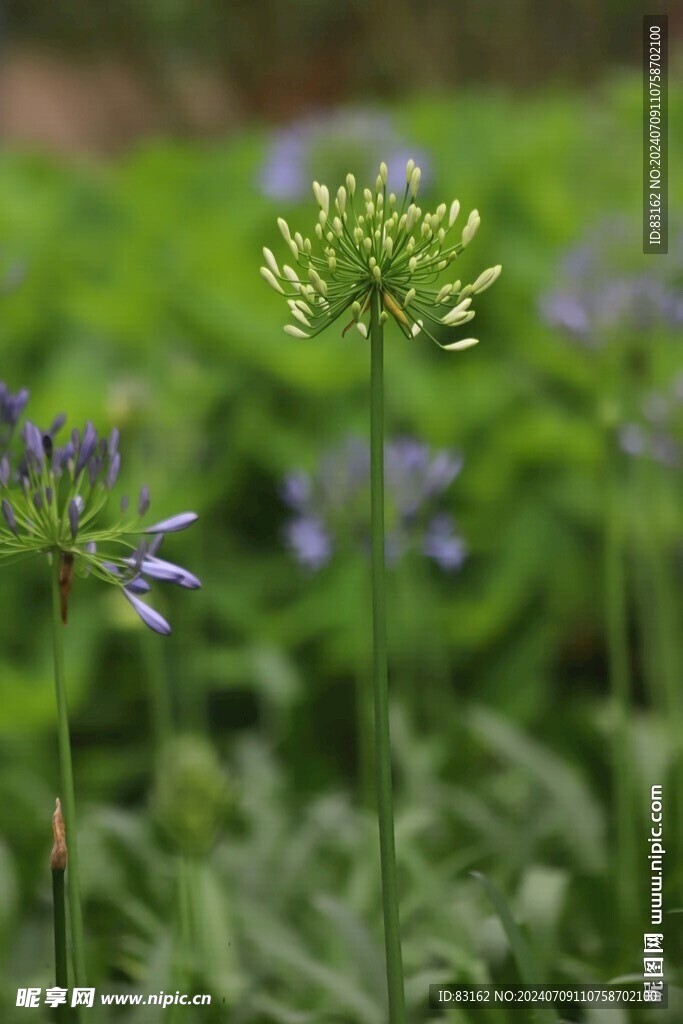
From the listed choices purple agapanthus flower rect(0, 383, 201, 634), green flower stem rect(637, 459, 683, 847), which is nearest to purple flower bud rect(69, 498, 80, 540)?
purple agapanthus flower rect(0, 383, 201, 634)

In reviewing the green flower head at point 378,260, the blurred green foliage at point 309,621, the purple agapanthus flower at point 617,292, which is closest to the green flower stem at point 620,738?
the blurred green foliage at point 309,621

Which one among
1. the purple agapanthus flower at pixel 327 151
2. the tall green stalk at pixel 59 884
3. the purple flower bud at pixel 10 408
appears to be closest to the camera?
the tall green stalk at pixel 59 884

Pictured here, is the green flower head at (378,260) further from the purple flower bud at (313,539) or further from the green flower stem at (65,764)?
the purple flower bud at (313,539)

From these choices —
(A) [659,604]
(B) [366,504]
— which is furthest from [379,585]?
(A) [659,604]

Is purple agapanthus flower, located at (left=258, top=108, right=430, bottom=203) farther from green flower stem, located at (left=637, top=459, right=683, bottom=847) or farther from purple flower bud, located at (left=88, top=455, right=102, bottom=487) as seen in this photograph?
purple flower bud, located at (left=88, top=455, right=102, bottom=487)

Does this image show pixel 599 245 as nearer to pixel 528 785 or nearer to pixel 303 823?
pixel 528 785

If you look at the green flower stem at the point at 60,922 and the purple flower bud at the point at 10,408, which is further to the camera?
the purple flower bud at the point at 10,408

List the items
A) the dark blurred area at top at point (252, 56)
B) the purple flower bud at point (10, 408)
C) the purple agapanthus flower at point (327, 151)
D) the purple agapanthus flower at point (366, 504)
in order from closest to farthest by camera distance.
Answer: the purple flower bud at point (10, 408), the purple agapanthus flower at point (366, 504), the dark blurred area at top at point (252, 56), the purple agapanthus flower at point (327, 151)
